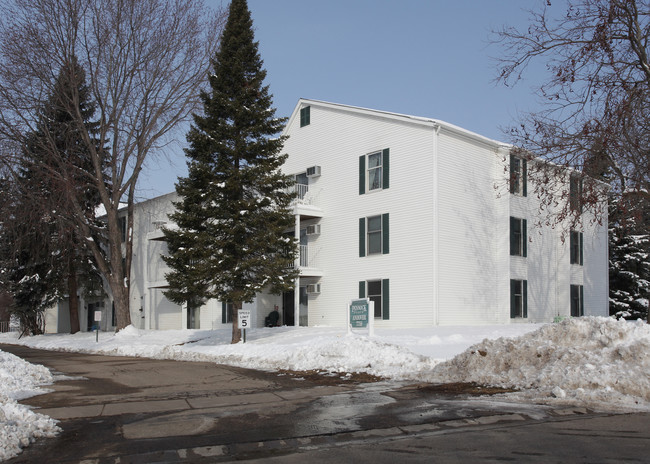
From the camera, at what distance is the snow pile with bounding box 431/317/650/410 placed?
29.7 feet

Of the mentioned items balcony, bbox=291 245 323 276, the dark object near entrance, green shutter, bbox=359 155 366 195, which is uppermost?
green shutter, bbox=359 155 366 195

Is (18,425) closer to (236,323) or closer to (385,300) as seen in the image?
(236,323)

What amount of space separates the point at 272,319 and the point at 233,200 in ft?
33.2

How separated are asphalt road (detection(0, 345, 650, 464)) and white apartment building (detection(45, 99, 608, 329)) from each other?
1296 cm

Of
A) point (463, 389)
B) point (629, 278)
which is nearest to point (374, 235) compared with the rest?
point (463, 389)

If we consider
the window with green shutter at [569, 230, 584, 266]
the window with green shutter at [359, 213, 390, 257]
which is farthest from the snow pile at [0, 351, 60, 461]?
the window with green shutter at [569, 230, 584, 266]

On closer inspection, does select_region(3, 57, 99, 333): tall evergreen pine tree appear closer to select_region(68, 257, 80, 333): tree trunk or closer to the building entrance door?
select_region(68, 257, 80, 333): tree trunk

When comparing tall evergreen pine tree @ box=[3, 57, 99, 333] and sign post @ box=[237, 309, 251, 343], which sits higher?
tall evergreen pine tree @ box=[3, 57, 99, 333]

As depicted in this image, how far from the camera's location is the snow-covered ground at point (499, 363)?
29.2ft

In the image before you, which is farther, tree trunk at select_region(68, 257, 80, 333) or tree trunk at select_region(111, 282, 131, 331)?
tree trunk at select_region(68, 257, 80, 333)

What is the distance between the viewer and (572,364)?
32.8ft

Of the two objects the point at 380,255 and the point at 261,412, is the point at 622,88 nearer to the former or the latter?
the point at 261,412

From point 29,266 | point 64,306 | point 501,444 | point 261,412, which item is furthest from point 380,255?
point 64,306

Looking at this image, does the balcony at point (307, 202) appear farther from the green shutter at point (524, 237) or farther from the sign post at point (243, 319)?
the green shutter at point (524, 237)
